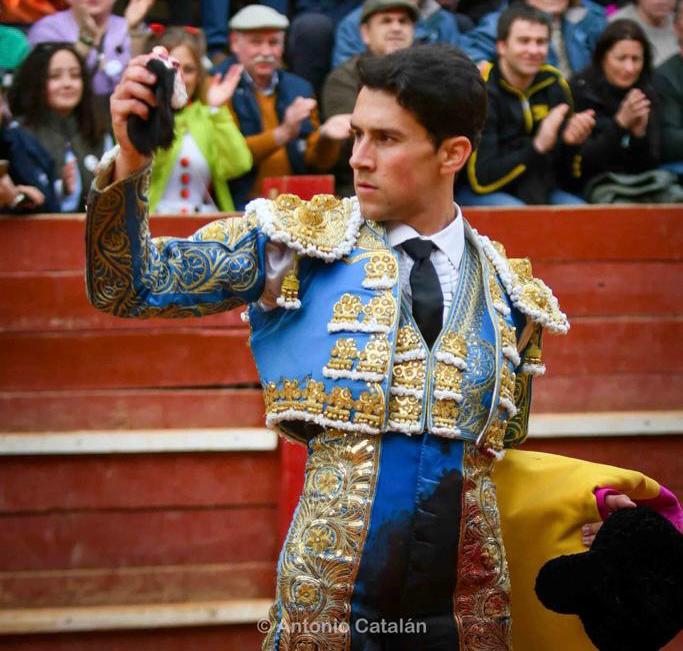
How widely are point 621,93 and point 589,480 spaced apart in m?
3.09

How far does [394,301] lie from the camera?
313 centimetres

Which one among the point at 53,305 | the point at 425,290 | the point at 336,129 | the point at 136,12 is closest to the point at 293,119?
the point at 336,129

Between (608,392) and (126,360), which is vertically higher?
(126,360)

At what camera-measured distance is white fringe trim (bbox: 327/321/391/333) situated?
3096 millimetres

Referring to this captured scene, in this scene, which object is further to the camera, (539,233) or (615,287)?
(615,287)

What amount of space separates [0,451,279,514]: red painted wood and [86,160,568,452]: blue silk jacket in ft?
6.42

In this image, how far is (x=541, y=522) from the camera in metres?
3.45

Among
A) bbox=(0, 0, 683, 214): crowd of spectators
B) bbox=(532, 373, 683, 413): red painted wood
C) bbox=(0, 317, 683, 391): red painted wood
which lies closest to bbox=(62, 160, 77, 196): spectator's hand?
Result: bbox=(0, 0, 683, 214): crowd of spectators

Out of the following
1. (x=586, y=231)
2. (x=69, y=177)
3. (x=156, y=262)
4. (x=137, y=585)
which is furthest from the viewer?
(x=586, y=231)

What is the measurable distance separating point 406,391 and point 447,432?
0.12 metres

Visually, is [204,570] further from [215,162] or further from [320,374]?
[320,374]

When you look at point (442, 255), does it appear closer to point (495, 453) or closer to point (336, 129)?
point (495, 453)

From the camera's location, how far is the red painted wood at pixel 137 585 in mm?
5078

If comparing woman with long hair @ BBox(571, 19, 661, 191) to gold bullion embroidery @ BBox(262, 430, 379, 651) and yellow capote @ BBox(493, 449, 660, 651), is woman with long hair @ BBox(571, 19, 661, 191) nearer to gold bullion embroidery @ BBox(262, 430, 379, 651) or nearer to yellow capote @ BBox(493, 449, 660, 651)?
yellow capote @ BBox(493, 449, 660, 651)
